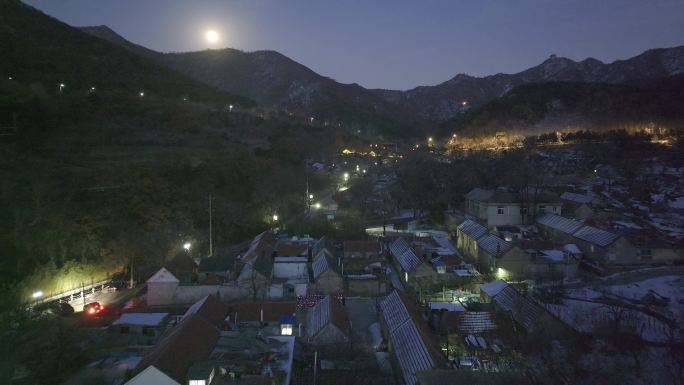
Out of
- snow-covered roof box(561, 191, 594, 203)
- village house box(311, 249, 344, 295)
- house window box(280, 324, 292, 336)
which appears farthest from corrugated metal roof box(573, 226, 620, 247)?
house window box(280, 324, 292, 336)

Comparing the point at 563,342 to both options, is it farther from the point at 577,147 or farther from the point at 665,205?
the point at 577,147

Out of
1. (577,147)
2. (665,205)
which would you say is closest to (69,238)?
(665,205)

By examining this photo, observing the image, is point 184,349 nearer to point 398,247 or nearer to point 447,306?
point 447,306

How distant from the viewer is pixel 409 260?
16812 mm

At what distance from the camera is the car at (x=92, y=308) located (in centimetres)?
1307

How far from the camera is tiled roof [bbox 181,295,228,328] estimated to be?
1117 centimetres

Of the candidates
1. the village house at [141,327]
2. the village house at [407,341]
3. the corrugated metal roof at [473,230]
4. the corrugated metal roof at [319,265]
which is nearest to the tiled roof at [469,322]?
the village house at [407,341]

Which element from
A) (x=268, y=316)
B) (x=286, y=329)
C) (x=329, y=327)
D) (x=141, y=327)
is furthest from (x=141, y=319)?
(x=329, y=327)

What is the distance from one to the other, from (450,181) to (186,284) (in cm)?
2538

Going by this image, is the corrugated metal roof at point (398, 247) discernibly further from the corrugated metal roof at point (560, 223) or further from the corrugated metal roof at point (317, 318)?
the corrugated metal roof at point (560, 223)

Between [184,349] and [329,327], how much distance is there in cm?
381

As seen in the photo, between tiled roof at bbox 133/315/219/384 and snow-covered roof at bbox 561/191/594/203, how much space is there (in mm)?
26667

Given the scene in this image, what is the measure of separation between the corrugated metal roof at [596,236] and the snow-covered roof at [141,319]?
61.7ft

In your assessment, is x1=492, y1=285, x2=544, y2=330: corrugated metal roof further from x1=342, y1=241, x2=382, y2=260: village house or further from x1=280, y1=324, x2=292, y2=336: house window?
x1=280, y1=324, x2=292, y2=336: house window
